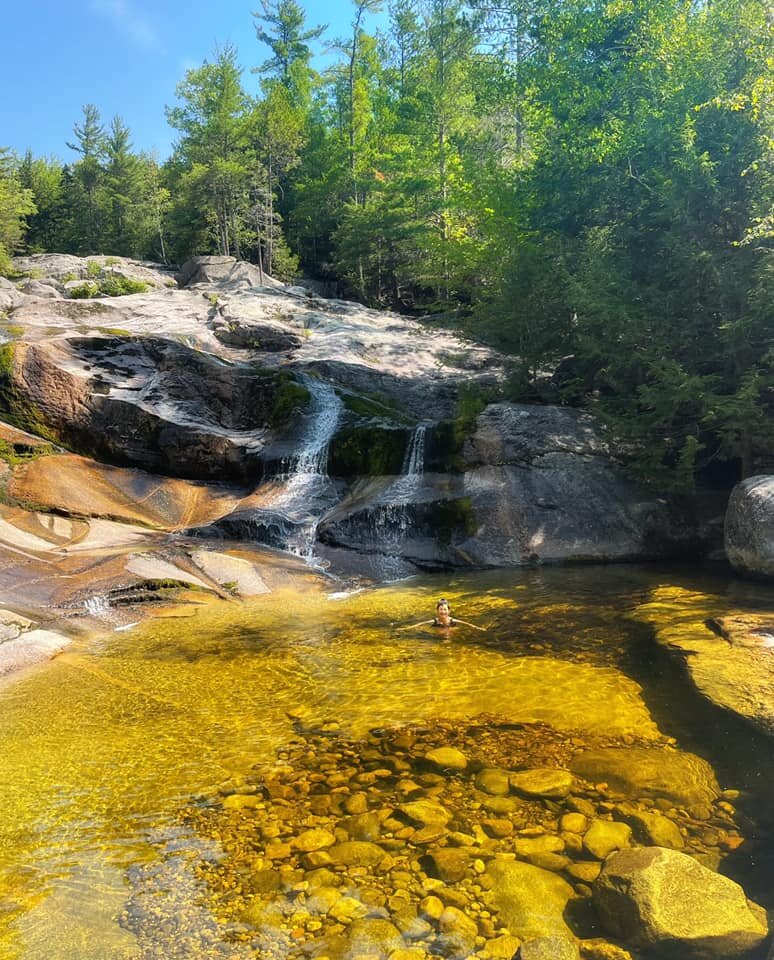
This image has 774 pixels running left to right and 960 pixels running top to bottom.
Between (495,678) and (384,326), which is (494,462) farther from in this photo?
(384,326)

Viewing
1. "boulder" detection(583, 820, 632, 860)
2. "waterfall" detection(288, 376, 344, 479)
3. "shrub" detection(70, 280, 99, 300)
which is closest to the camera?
"boulder" detection(583, 820, 632, 860)

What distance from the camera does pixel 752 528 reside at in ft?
34.9

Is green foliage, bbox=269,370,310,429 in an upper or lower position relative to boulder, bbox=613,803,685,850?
upper

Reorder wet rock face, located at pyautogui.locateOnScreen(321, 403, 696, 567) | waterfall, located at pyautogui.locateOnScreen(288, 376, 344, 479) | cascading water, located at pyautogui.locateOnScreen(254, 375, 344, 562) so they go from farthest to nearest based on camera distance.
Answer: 1. waterfall, located at pyautogui.locateOnScreen(288, 376, 344, 479)
2. cascading water, located at pyautogui.locateOnScreen(254, 375, 344, 562)
3. wet rock face, located at pyautogui.locateOnScreen(321, 403, 696, 567)

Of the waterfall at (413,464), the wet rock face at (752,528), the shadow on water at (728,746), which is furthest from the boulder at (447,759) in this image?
the waterfall at (413,464)

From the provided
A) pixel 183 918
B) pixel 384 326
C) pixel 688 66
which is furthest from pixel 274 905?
pixel 384 326

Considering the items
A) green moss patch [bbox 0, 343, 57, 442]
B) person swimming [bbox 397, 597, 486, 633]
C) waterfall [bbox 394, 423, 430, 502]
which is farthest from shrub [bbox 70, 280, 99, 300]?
person swimming [bbox 397, 597, 486, 633]

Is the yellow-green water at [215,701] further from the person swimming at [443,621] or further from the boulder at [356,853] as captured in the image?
the boulder at [356,853]

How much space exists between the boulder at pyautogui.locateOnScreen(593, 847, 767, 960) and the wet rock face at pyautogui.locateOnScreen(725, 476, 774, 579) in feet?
A: 26.7

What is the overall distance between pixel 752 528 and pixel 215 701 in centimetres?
914

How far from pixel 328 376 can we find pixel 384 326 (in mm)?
6932

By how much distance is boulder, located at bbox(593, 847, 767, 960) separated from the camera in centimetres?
317

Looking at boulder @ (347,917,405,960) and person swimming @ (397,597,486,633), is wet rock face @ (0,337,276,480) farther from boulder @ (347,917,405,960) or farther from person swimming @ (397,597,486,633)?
boulder @ (347,917,405,960)

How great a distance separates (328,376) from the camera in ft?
71.4
